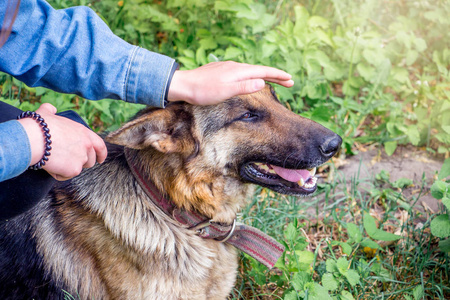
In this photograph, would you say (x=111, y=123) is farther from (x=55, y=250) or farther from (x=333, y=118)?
(x=333, y=118)

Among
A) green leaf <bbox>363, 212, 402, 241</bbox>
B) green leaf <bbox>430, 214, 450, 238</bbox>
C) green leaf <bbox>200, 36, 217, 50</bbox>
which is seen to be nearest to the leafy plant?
green leaf <bbox>430, 214, 450, 238</bbox>

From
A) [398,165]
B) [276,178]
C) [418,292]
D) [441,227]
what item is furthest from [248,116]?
[398,165]

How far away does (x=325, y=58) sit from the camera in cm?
434

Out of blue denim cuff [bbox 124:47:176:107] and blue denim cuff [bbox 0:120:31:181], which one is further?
blue denim cuff [bbox 124:47:176:107]

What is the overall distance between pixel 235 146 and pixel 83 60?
38.2 inches

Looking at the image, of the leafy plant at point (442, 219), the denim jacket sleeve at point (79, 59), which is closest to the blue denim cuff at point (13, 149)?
the denim jacket sleeve at point (79, 59)

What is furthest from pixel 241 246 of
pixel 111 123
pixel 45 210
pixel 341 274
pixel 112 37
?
pixel 111 123

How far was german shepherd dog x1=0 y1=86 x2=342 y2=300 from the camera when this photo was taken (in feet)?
8.04

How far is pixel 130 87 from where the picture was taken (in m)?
2.24

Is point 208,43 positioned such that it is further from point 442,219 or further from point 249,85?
point 442,219

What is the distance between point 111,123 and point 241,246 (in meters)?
2.10

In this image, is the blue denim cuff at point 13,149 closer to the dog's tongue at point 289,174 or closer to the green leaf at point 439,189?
the dog's tongue at point 289,174

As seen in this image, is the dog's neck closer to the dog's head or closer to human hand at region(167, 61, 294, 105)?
the dog's head

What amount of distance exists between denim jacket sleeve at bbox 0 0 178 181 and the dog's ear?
114mm
